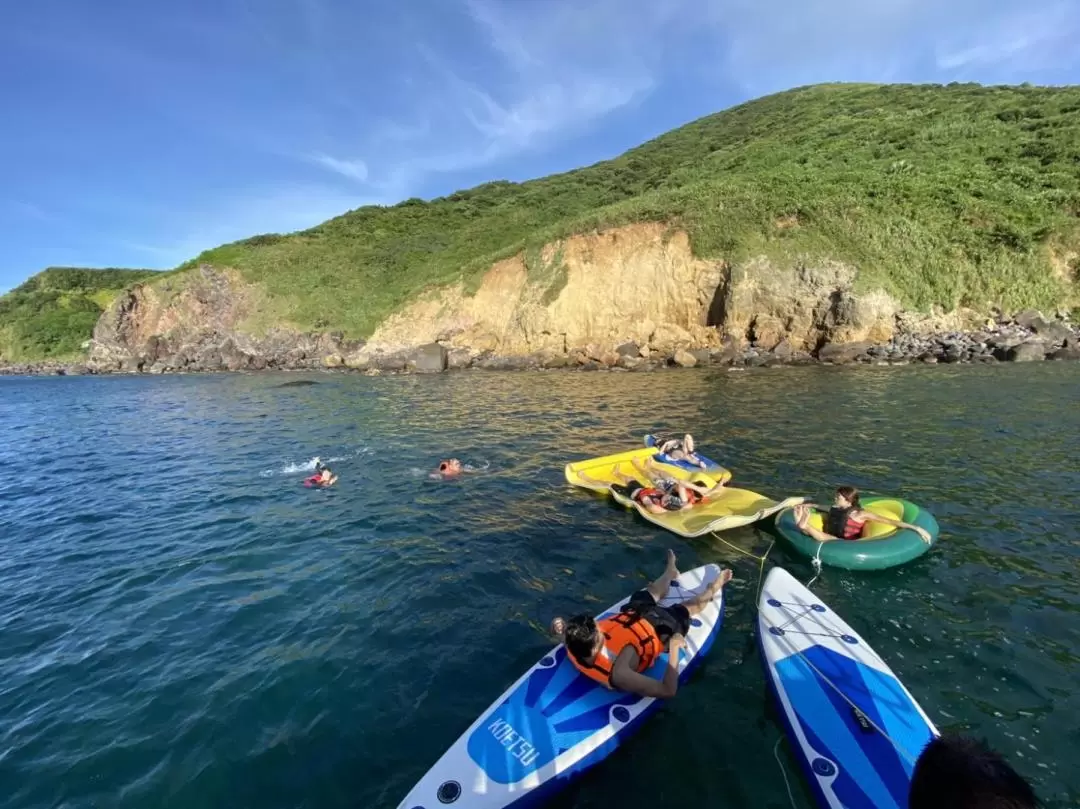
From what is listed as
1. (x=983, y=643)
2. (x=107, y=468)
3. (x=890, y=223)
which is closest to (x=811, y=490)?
(x=983, y=643)

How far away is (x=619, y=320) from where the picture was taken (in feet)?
133

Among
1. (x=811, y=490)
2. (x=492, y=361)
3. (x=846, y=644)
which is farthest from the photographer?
(x=492, y=361)

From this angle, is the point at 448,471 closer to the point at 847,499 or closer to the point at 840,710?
the point at 847,499

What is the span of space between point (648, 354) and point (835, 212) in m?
15.7

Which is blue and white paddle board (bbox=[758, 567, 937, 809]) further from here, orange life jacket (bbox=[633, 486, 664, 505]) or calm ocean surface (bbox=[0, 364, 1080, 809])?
orange life jacket (bbox=[633, 486, 664, 505])

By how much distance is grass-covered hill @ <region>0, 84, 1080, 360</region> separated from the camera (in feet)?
108

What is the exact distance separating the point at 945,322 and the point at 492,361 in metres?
29.5

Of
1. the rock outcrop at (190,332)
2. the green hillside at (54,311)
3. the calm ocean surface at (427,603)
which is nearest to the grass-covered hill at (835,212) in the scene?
the rock outcrop at (190,332)

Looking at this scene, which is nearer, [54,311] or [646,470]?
[646,470]

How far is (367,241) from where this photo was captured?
70938 millimetres

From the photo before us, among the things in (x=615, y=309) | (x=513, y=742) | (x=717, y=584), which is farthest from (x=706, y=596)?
(x=615, y=309)

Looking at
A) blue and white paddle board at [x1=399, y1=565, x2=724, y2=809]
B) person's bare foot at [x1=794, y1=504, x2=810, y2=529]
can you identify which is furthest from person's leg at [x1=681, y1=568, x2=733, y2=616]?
person's bare foot at [x1=794, y1=504, x2=810, y2=529]

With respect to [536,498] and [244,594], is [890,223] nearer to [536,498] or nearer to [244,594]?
[536,498]

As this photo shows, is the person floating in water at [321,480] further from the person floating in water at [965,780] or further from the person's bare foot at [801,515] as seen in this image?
the person floating in water at [965,780]
